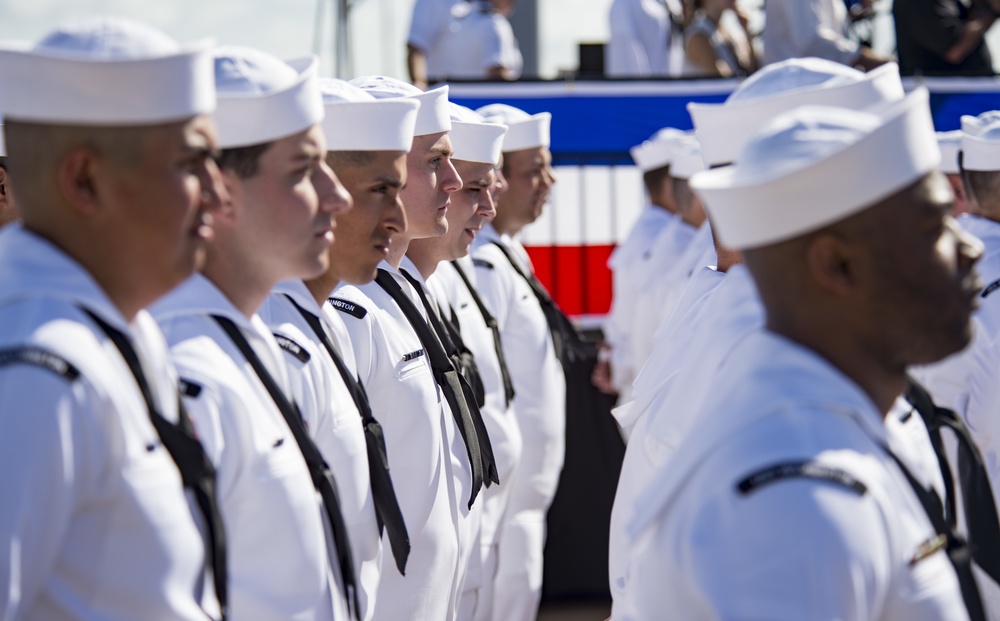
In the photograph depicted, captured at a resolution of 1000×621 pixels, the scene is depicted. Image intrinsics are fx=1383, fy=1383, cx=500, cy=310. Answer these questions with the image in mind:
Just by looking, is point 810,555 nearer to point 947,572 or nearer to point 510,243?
point 947,572

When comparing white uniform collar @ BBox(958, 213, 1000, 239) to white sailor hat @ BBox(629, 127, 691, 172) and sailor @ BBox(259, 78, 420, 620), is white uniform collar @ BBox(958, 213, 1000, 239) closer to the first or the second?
sailor @ BBox(259, 78, 420, 620)

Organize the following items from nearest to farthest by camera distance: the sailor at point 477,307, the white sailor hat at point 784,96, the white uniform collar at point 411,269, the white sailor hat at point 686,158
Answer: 1. the white sailor hat at point 784,96
2. the white uniform collar at point 411,269
3. the sailor at point 477,307
4. the white sailor hat at point 686,158

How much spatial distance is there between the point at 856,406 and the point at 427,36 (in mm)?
7542

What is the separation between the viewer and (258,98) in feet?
8.35

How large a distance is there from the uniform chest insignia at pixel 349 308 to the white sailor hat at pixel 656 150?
437 centimetres

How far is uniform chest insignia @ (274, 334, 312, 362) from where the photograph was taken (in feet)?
9.17

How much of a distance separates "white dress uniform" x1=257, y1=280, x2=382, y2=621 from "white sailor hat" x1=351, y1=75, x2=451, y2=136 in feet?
2.78

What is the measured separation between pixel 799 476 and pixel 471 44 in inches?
300

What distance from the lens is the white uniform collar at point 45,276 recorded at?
183cm

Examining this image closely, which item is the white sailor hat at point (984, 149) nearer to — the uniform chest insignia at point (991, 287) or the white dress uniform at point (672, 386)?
the uniform chest insignia at point (991, 287)

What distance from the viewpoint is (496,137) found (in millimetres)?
5062

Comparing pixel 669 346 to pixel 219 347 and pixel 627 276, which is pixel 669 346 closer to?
pixel 219 347

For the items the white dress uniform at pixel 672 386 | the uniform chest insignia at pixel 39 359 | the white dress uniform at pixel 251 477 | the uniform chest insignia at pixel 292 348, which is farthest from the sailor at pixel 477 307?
the uniform chest insignia at pixel 39 359

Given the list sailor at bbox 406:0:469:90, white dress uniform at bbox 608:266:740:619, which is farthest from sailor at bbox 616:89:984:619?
sailor at bbox 406:0:469:90
